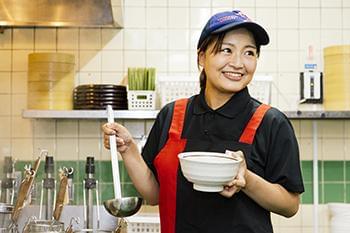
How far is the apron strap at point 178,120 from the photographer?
5.13 feet

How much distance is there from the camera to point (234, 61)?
144cm

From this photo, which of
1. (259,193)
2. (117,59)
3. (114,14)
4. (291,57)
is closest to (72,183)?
(117,59)

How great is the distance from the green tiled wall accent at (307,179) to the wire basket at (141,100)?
0.37m

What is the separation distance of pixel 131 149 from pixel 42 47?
129 centimetres

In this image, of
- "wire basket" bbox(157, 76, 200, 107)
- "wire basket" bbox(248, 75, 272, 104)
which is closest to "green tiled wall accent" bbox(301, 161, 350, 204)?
"wire basket" bbox(248, 75, 272, 104)

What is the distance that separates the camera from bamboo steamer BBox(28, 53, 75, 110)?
2457 millimetres

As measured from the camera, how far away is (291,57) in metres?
2.68

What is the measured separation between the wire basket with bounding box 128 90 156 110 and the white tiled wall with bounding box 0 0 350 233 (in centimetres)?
27

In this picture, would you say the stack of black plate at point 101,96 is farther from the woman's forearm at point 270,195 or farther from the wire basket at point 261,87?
the woman's forearm at point 270,195

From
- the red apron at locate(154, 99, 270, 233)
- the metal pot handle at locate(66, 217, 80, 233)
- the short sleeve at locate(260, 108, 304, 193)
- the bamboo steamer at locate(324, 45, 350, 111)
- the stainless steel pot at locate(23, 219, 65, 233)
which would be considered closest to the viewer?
the short sleeve at locate(260, 108, 304, 193)

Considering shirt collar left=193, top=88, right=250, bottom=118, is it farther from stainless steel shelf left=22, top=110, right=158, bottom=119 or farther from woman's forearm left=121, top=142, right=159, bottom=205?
stainless steel shelf left=22, top=110, right=158, bottom=119

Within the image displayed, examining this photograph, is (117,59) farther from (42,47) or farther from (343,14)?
(343,14)

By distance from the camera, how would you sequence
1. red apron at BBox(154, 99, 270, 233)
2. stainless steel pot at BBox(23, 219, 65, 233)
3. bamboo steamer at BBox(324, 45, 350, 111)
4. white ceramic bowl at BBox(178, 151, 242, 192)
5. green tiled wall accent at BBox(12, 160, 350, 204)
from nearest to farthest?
white ceramic bowl at BBox(178, 151, 242, 192) < red apron at BBox(154, 99, 270, 233) < stainless steel pot at BBox(23, 219, 65, 233) < bamboo steamer at BBox(324, 45, 350, 111) < green tiled wall accent at BBox(12, 160, 350, 204)

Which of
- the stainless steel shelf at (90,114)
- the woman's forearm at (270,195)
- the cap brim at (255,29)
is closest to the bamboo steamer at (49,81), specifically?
the stainless steel shelf at (90,114)
